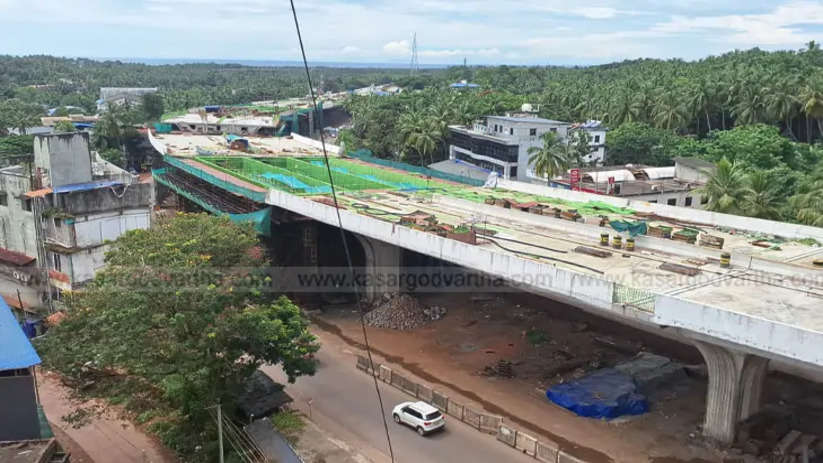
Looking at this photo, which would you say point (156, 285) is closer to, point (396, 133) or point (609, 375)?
point (609, 375)

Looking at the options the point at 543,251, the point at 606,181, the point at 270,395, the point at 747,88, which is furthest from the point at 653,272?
the point at 747,88

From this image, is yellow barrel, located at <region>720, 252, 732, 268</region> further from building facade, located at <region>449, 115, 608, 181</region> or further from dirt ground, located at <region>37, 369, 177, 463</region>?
building facade, located at <region>449, 115, 608, 181</region>

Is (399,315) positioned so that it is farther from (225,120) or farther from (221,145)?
(225,120)

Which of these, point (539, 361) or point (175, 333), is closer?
point (175, 333)

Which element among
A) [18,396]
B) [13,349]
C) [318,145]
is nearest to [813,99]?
[318,145]

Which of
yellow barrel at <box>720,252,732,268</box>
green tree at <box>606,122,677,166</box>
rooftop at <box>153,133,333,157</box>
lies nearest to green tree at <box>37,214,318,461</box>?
yellow barrel at <box>720,252,732,268</box>
